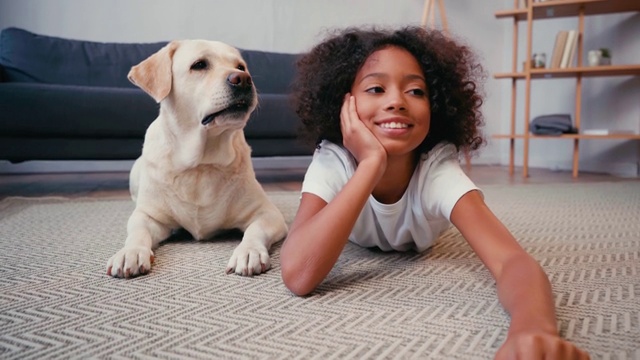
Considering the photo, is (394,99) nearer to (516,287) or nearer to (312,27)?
(516,287)

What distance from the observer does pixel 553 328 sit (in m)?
0.68

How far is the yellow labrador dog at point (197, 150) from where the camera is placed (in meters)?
1.37

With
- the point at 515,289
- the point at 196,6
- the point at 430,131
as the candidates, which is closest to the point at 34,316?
the point at 515,289

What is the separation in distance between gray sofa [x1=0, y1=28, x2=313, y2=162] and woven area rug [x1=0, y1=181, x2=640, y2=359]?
1220 mm

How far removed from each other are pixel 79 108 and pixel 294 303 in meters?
2.42

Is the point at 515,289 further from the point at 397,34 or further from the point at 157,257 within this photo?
the point at 157,257

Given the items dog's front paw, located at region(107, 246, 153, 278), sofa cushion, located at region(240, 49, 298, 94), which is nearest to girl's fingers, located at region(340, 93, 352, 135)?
dog's front paw, located at region(107, 246, 153, 278)

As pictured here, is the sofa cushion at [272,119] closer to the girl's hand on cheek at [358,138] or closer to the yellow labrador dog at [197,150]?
the yellow labrador dog at [197,150]

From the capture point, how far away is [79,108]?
2.79 meters

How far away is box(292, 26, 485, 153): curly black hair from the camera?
4.18 feet

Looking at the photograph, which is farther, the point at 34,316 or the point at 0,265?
the point at 0,265

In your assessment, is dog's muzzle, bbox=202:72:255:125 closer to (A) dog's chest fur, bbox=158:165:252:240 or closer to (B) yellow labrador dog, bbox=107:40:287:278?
(B) yellow labrador dog, bbox=107:40:287:278

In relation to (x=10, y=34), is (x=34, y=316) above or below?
below

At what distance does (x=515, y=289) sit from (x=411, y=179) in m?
0.47
